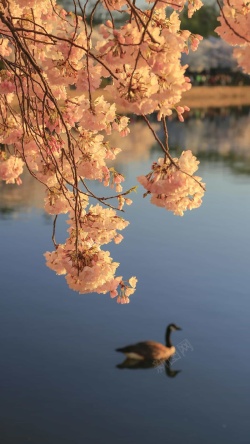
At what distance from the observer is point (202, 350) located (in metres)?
13.9

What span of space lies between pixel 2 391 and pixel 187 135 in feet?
106

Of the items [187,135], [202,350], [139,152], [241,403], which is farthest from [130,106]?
[187,135]

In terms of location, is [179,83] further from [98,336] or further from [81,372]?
[98,336]

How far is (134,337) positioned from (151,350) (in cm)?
57

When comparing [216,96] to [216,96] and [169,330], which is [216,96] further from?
[169,330]

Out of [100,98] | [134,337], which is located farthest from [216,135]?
[100,98]

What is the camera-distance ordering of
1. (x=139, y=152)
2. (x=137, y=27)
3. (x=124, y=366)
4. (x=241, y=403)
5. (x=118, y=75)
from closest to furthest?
(x=137, y=27), (x=118, y=75), (x=241, y=403), (x=124, y=366), (x=139, y=152)

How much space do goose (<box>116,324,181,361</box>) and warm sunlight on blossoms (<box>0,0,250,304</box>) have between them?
287 inches

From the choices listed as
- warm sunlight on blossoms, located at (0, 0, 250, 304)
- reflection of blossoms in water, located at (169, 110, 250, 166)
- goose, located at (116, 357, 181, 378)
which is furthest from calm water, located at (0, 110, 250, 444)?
reflection of blossoms in water, located at (169, 110, 250, 166)

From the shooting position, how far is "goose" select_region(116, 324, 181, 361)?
13.6m

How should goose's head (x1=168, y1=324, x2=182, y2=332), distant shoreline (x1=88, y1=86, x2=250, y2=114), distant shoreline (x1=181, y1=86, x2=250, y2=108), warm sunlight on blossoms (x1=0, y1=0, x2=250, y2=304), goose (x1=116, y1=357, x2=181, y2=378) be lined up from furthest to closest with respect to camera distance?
distant shoreline (x1=181, y1=86, x2=250, y2=108), distant shoreline (x1=88, y1=86, x2=250, y2=114), goose's head (x1=168, y1=324, x2=182, y2=332), goose (x1=116, y1=357, x2=181, y2=378), warm sunlight on blossoms (x1=0, y1=0, x2=250, y2=304)

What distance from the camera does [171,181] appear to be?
159 inches

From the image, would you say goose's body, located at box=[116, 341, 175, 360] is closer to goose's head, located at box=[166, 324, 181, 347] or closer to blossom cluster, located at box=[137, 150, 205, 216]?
goose's head, located at box=[166, 324, 181, 347]

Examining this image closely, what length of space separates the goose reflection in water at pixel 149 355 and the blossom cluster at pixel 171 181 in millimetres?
9108
